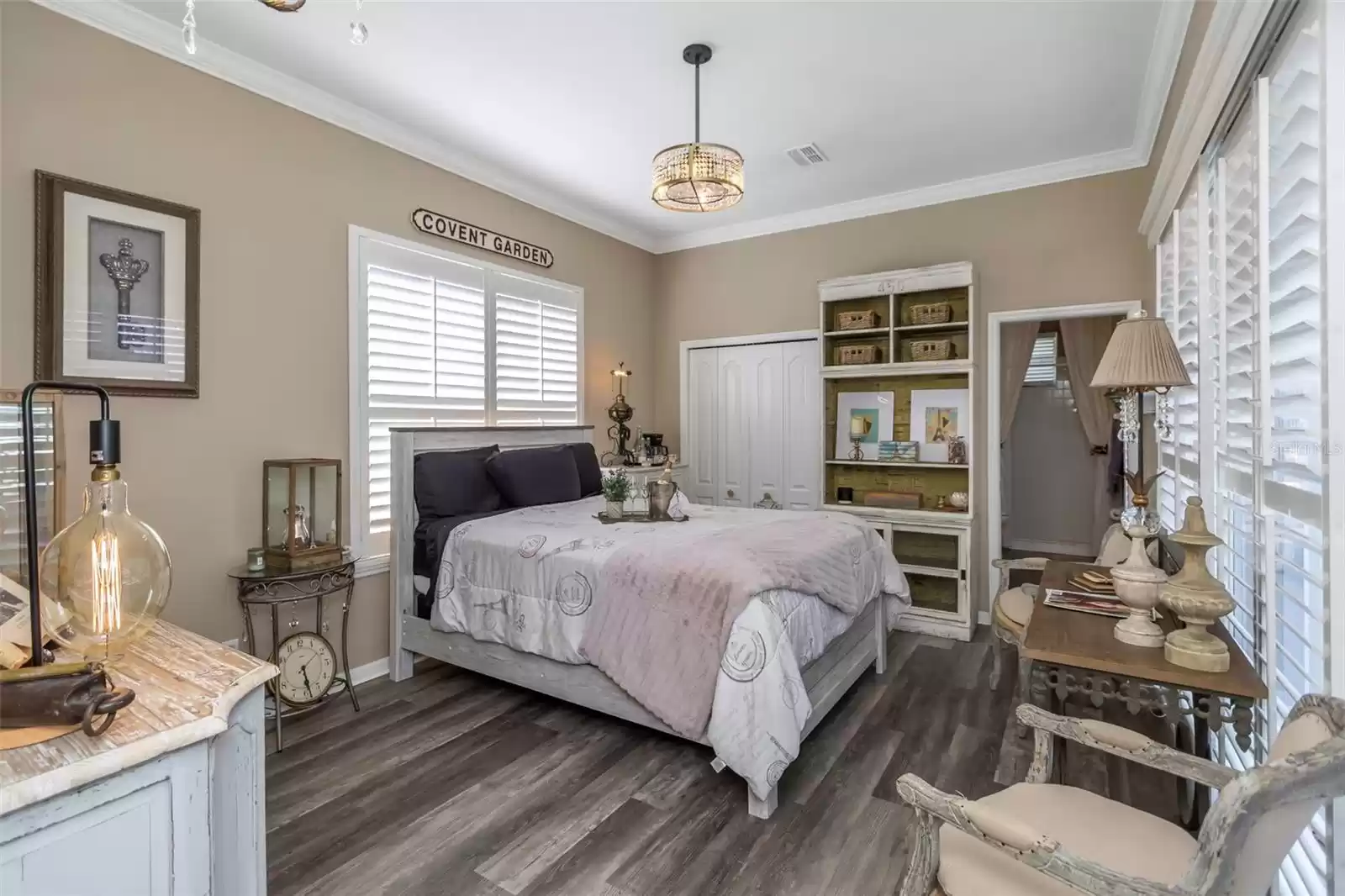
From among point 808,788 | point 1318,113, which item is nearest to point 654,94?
point 1318,113

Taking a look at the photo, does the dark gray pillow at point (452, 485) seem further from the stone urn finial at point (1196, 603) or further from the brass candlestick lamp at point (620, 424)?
the stone urn finial at point (1196, 603)

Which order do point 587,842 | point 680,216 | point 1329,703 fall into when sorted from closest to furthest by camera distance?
point 1329,703, point 587,842, point 680,216

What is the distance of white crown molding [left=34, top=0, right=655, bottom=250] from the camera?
2.51 metres

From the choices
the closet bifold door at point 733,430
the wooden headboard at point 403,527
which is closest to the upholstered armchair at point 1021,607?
the closet bifold door at point 733,430

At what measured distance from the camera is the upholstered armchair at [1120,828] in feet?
2.97

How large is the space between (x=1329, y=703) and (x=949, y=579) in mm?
3611

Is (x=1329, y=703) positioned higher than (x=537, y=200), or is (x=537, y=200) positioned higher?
(x=537, y=200)

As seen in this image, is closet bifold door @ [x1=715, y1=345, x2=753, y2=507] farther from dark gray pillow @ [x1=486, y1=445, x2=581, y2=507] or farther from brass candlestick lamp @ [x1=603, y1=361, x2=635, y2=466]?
dark gray pillow @ [x1=486, y1=445, x2=581, y2=507]

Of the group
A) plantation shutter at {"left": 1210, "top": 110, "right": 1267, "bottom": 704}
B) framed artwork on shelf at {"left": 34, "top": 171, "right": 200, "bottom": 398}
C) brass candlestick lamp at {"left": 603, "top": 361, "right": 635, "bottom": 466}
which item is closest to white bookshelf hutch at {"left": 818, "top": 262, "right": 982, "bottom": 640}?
brass candlestick lamp at {"left": 603, "top": 361, "right": 635, "bottom": 466}

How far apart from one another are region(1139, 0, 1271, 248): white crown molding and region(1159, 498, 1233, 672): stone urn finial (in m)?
1.17

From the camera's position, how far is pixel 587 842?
2105 millimetres

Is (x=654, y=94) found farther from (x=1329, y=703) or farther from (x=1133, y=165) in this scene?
(x=1329, y=703)

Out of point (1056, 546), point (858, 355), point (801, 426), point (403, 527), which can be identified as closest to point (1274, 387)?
point (858, 355)

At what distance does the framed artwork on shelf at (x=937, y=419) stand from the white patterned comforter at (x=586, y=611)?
1264 millimetres
